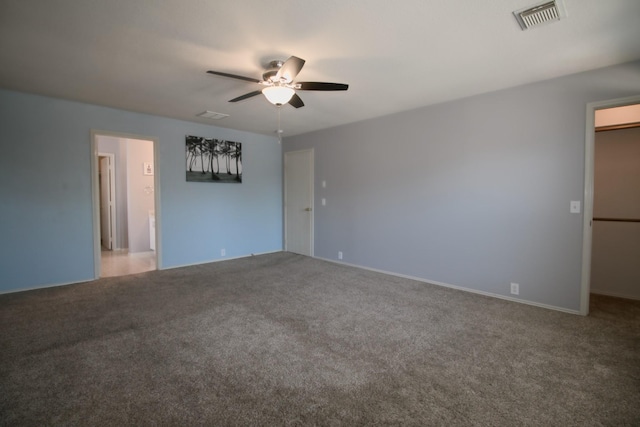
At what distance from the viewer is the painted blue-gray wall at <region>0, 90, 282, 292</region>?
12.1 ft

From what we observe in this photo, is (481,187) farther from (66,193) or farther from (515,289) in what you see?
(66,193)

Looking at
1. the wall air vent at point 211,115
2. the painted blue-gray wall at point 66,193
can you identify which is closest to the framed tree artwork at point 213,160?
the painted blue-gray wall at point 66,193

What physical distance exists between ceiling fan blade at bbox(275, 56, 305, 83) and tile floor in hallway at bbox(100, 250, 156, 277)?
411 centimetres

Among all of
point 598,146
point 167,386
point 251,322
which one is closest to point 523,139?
point 598,146

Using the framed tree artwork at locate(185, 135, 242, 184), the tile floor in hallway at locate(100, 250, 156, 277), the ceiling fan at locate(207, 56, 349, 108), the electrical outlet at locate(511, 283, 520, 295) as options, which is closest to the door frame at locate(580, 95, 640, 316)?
the electrical outlet at locate(511, 283, 520, 295)

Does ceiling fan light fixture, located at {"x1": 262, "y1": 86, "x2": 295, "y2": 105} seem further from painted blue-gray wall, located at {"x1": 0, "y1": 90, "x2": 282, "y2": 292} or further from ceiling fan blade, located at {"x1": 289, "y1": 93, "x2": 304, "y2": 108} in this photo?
painted blue-gray wall, located at {"x1": 0, "y1": 90, "x2": 282, "y2": 292}

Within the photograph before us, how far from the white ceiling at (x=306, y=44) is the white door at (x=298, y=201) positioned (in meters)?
2.36

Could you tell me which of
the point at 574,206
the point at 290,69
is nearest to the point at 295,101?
the point at 290,69

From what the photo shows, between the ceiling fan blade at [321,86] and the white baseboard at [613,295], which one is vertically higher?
the ceiling fan blade at [321,86]

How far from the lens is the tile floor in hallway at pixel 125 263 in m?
4.87

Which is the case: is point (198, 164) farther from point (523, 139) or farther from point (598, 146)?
point (598, 146)

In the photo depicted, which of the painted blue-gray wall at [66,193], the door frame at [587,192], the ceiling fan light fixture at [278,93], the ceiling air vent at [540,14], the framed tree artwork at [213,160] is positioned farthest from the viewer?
the framed tree artwork at [213,160]

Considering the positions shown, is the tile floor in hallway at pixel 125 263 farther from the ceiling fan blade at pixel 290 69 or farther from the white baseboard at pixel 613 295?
the white baseboard at pixel 613 295

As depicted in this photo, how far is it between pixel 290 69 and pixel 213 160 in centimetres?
348
